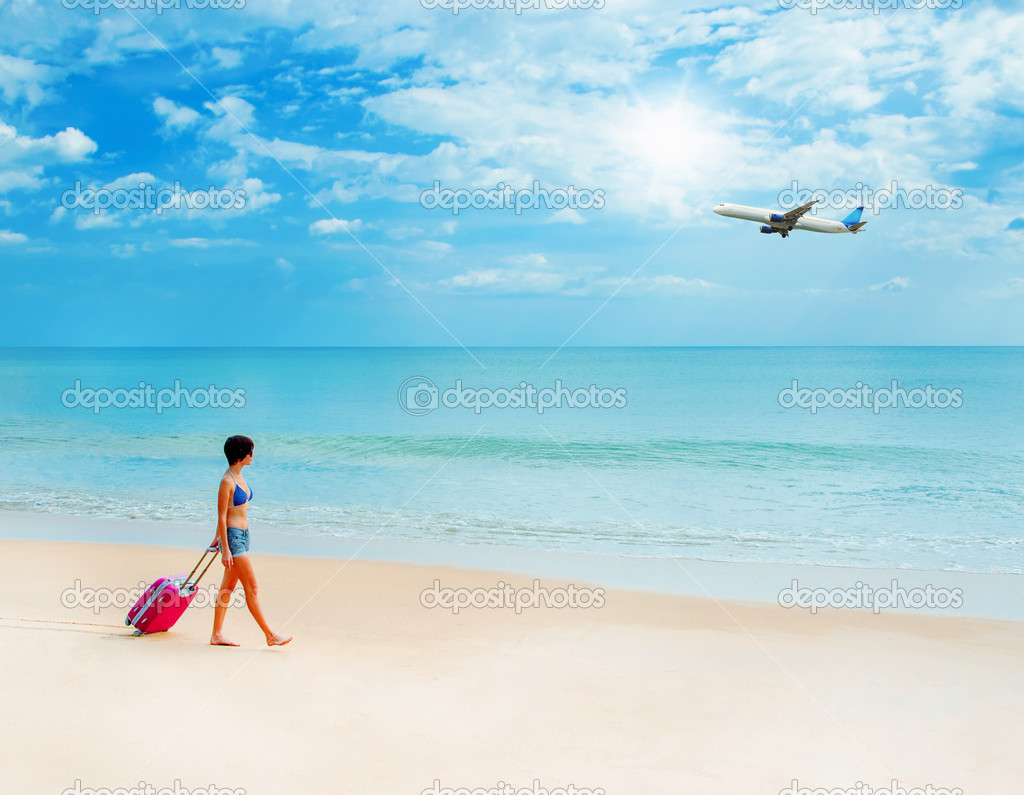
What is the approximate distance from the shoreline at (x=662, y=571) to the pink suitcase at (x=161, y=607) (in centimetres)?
394

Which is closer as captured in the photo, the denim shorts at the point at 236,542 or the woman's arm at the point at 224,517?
the woman's arm at the point at 224,517

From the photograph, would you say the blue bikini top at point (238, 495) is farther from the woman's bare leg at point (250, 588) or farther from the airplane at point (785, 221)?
the airplane at point (785, 221)

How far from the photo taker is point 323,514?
13.8 m

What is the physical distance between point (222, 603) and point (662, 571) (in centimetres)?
581

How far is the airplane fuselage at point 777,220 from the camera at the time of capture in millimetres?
10141

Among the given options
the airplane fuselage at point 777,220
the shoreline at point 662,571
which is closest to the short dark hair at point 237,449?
the shoreline at point 662,571

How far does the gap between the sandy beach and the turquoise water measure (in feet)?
12.0

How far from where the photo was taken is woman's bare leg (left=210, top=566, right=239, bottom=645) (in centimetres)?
596

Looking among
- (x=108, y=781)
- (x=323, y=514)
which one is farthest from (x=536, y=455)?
(x=108, y=781)

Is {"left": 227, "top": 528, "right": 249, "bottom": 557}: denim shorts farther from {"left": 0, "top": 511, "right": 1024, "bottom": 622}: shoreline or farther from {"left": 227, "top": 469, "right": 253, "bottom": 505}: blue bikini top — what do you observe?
{"left": 0, "top": 511, "right": 1024, "bottom": 622}: shoreline

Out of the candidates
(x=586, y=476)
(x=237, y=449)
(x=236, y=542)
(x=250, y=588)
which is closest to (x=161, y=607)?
(x=250, y=588)

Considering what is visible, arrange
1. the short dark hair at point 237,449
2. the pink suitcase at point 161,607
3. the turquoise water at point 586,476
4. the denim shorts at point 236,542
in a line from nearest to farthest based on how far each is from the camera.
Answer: the short dark hair at point 237,449
the denim shorts at point 236,542
the pink suitcase at point 161,607
the turquoise water at point 586,476

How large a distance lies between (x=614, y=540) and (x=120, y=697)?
7971 millimetres

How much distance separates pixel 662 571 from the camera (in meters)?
9.86
